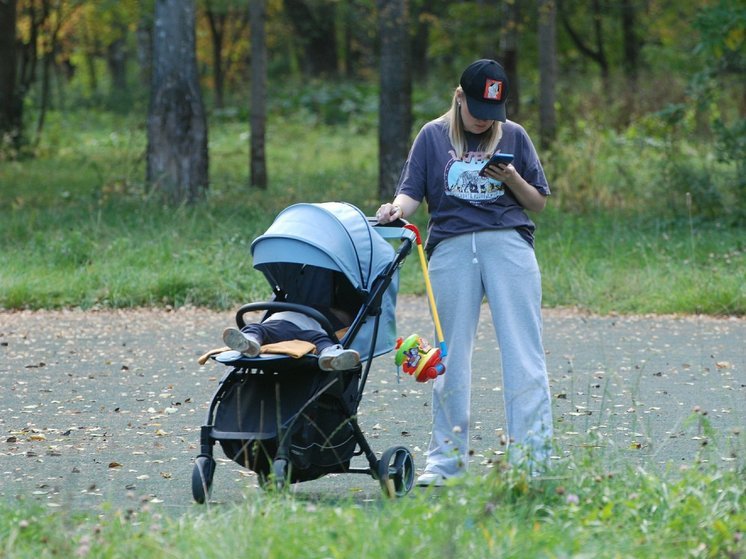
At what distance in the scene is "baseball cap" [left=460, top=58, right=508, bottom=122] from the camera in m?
5.70

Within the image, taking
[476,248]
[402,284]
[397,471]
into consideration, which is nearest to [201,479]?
[397,471]

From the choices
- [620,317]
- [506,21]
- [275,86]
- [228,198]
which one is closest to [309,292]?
[620,317]

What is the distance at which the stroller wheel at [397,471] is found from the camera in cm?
572

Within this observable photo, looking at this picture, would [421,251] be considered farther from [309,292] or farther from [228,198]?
[228,198]

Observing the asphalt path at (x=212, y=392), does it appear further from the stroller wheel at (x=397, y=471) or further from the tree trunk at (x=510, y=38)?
the tree trunk at (x=510, y=38)

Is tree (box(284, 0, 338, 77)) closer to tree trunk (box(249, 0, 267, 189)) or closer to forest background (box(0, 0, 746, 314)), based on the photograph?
forest background (box(0, 0, 746, 314))

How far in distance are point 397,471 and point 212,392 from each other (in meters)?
3.02

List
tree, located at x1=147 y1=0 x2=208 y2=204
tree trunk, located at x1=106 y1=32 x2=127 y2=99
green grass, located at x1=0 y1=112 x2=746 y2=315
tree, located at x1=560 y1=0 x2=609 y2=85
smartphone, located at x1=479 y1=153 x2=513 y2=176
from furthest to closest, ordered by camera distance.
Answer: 1. tree trunk, located at x1=106 y1=32 x2=127 y2=99
2. tree, located at x1=560 y1=0 x2=609 y2=85
3. tree, located at x1=147 y1=0 x2=208 y2=204
4. green grass, located at x1=0 y1=112 x2=746 y2=315
5. smartphone, located at x1=479 y1=153 x2=513 y2=176

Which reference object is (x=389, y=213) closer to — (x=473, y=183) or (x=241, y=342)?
(x=473, y=183)

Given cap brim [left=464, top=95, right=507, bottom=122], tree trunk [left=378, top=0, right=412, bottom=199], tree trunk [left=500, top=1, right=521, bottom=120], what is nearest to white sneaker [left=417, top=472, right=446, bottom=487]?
cap brim [left=464, top=95, right=507, bottom=122]

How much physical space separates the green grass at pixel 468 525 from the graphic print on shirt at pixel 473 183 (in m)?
1.41

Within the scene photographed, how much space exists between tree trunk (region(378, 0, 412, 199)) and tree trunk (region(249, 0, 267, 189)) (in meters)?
2.66

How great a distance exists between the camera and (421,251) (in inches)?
232

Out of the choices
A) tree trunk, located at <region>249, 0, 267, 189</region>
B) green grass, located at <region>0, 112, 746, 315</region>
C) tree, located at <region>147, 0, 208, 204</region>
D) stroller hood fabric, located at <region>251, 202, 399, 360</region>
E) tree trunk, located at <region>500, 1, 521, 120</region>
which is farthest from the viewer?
tree trunk, located at <region>500, 1, 521, 120</region>
